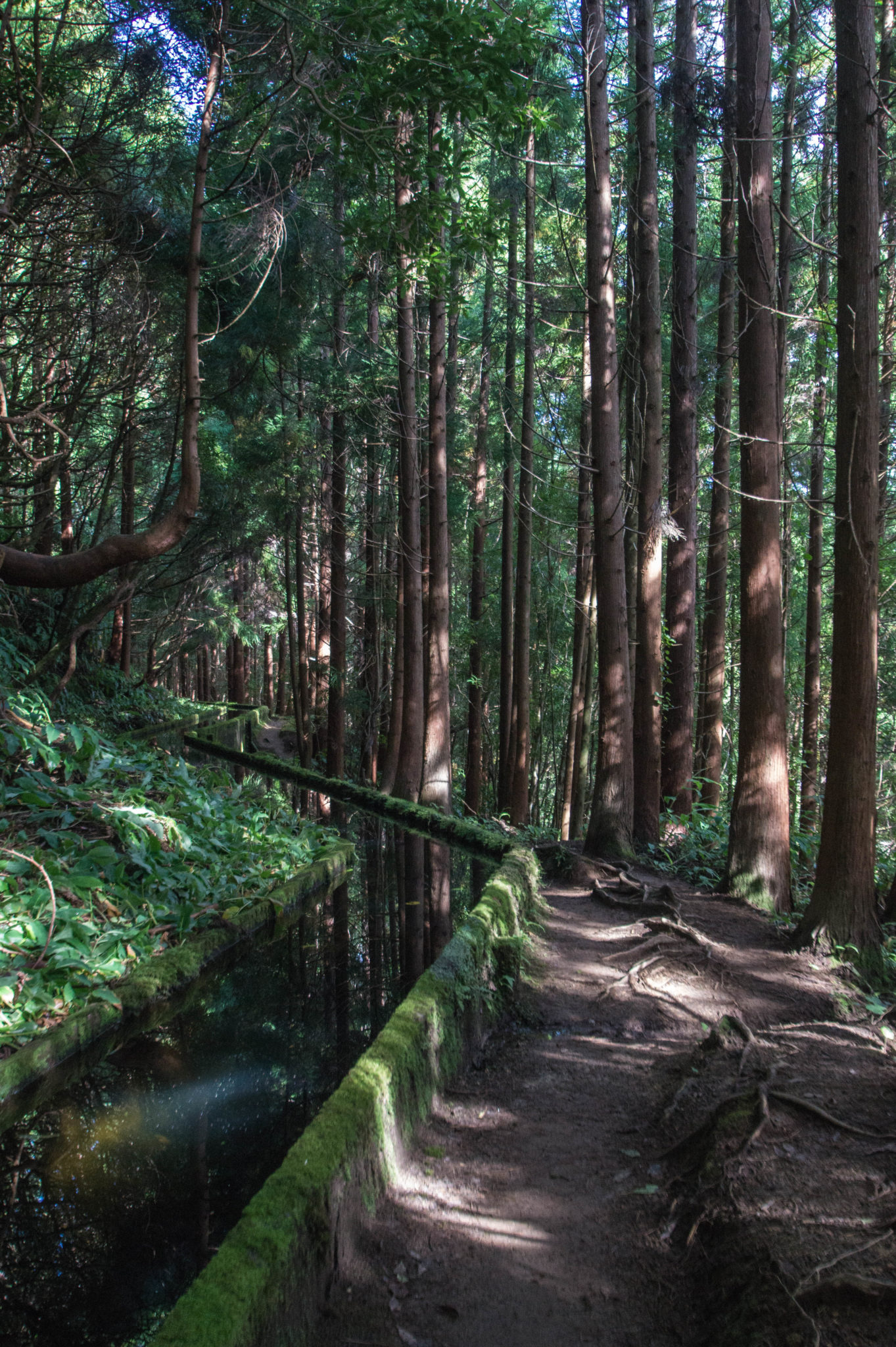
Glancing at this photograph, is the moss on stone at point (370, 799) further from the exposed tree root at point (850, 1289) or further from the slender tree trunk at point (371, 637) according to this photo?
the exposed tree root at point (850, 1289)

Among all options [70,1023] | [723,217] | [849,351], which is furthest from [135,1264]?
[723,217]

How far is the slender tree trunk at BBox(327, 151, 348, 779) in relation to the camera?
15.3 m

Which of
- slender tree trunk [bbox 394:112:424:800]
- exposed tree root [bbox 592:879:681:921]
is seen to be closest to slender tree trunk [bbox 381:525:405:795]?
slender tree trunk [bbox 394:112:424:800]

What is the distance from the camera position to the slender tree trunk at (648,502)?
34.4ft

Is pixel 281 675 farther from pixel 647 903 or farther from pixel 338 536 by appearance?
pixel 647 903

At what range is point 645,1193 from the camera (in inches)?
138

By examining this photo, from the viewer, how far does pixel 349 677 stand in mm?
23719

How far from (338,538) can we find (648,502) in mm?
7903

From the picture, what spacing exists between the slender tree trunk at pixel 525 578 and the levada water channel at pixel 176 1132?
8.88 meters

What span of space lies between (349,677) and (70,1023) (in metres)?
18.8

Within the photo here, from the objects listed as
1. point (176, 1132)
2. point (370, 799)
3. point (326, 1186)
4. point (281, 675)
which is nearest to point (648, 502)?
point (370, 799)

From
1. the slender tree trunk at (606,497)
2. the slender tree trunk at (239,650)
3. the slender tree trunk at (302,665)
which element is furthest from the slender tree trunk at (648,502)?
the slender tree trunk at (239,650)

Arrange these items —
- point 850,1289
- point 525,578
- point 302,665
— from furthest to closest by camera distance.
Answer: point 302,665, point 525,578, point 850,1289

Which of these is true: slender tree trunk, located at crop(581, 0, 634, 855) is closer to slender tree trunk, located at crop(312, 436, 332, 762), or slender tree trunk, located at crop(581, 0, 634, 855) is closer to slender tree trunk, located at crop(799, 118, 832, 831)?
slender tree trunk, located at crop(799, 118, 832, 831)
